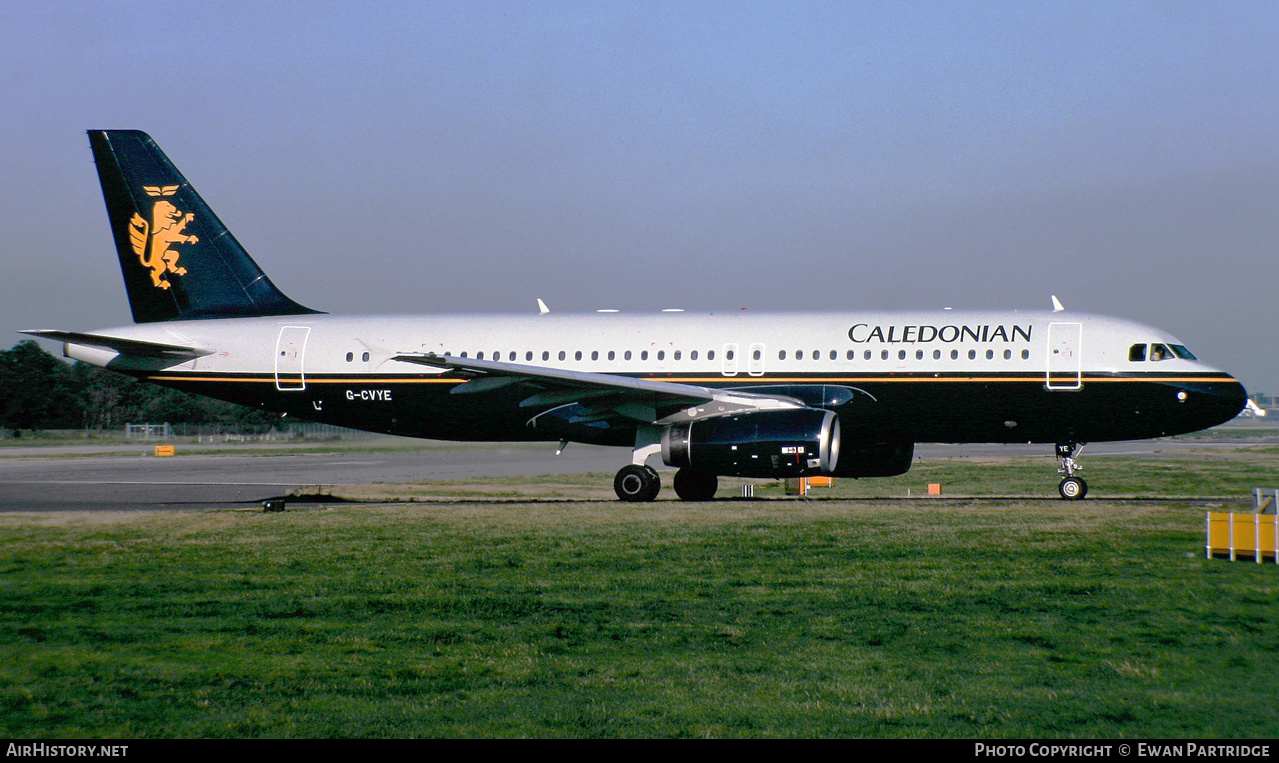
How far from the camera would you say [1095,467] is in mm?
41688

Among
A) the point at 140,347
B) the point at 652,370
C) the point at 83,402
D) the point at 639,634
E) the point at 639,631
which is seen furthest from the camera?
the point at 83,402

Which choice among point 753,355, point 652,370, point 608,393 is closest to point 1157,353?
point 753,355

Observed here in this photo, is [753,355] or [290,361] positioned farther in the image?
[290,361]

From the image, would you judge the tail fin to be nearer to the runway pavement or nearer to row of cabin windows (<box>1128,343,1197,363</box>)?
the runway pavement

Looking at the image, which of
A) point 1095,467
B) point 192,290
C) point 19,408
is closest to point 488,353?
point 192,290

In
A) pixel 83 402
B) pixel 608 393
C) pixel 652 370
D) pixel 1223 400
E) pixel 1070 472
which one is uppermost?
pixel 83 402

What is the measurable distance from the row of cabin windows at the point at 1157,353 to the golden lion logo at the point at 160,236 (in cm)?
2120

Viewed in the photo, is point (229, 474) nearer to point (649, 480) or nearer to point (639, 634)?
point (649, 480)

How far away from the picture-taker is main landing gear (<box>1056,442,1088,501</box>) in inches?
933

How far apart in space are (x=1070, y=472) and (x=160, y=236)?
21.5 metres

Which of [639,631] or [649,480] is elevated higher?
[649,480]

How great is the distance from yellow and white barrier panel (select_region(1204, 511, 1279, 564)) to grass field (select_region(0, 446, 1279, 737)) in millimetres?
653

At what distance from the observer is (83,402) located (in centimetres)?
11225
